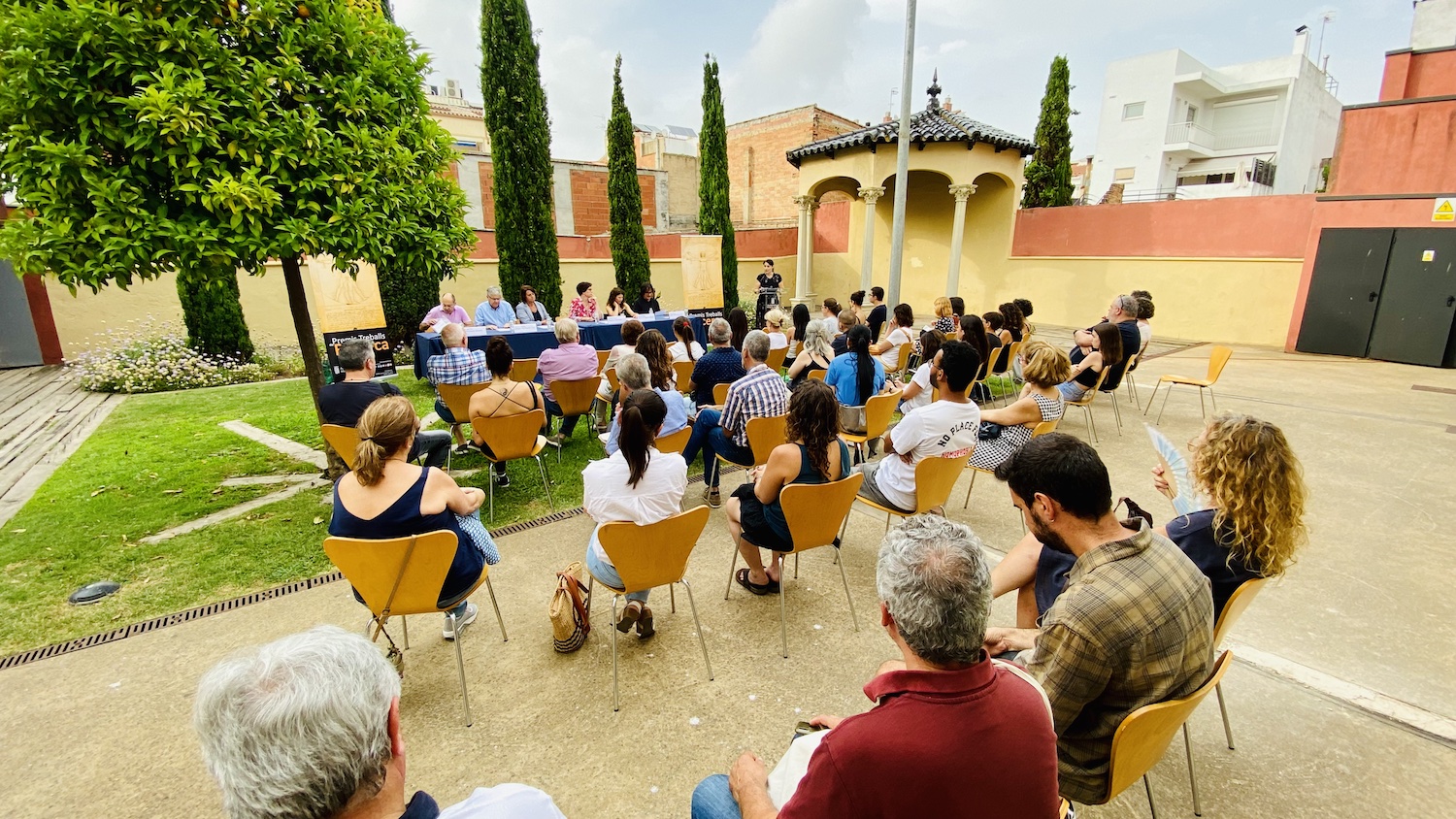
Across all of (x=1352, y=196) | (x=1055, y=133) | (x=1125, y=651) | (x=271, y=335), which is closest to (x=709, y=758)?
(x=1125, y=651)

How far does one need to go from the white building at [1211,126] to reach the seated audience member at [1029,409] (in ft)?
103

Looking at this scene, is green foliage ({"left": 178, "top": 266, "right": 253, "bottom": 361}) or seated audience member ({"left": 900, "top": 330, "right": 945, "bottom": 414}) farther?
green foliage ({"left": 178, "top": 266, "right": 253, "bottom": 361})

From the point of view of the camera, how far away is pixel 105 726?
8.09ft

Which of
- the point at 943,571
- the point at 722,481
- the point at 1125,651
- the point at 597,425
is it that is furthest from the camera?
the point at 597,425

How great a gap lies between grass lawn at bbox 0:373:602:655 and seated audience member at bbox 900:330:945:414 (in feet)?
9.54

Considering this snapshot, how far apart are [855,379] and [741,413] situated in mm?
1290

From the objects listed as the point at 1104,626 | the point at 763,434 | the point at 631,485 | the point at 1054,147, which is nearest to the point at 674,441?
the point at 763,434

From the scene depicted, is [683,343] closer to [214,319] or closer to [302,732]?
[302,732]

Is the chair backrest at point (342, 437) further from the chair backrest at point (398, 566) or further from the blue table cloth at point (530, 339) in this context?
the blue table cloth at point (530, 339)

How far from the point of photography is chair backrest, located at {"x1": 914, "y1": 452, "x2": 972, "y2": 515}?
3289 mm

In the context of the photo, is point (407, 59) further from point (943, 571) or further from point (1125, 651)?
point (1125, 651)

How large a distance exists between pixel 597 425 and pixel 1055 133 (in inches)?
595

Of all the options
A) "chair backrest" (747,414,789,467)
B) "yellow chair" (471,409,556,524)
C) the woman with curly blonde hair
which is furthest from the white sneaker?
the woman with curly blonde hair

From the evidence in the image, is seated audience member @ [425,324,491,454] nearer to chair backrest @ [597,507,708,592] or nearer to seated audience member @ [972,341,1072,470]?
chair backrest @ [597,507,708,592]
